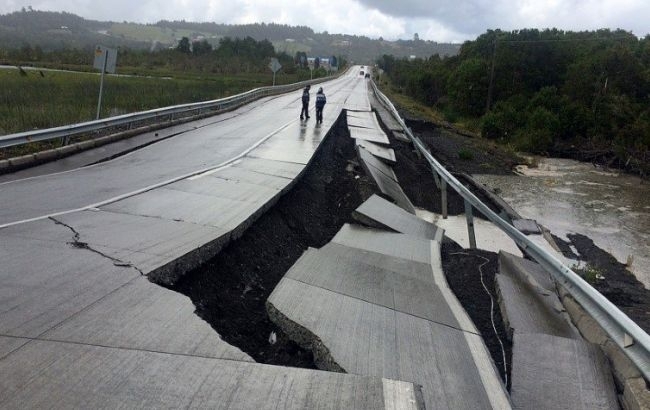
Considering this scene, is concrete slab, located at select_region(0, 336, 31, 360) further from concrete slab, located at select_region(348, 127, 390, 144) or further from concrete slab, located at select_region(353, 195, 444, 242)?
concrete slab, located at select_region(348, 127, 390, 144)

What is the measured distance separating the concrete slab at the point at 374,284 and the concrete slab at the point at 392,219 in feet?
7.48

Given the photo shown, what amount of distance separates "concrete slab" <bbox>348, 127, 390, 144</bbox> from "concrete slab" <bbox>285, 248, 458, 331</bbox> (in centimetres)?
1405

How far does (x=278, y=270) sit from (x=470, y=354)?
329 cm

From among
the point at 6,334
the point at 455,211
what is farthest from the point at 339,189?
the point at 6,334

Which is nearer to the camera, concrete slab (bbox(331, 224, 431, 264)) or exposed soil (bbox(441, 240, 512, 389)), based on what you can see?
exposed soil (bbox(441, 240, 512, 389))

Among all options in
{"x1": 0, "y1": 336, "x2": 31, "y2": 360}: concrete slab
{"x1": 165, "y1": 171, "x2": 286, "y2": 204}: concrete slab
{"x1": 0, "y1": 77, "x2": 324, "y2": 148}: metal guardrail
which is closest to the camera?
{"x1": 0, "y1": 336, "x2": 31, "y2": 360}: concrete slab

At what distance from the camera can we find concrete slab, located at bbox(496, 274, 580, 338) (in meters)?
5.75

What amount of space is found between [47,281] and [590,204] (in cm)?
1855

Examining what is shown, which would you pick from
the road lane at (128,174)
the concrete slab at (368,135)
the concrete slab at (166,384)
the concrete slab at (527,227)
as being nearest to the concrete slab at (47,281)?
the concrete slab at (166,384)

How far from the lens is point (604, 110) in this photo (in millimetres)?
33219

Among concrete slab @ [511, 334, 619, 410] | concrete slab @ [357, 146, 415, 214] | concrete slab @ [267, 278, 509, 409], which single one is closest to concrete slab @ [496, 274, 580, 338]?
concrete slab @ [511, 334, 619, 410]

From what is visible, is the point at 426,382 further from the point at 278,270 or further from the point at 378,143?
the point at 378,143

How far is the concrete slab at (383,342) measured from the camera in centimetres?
413

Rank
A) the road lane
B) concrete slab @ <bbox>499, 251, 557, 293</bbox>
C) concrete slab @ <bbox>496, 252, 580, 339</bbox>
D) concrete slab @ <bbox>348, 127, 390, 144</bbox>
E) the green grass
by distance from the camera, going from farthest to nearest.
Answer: concrete slab @ <bbox>348, 127, 390, 144</bbox>, the green grass, the road lane, concrete slab @ <bbox>499, 251, 557, 293</bbox>, concrete slab @ <bbox>496, 252, 580, 339</bbox>
